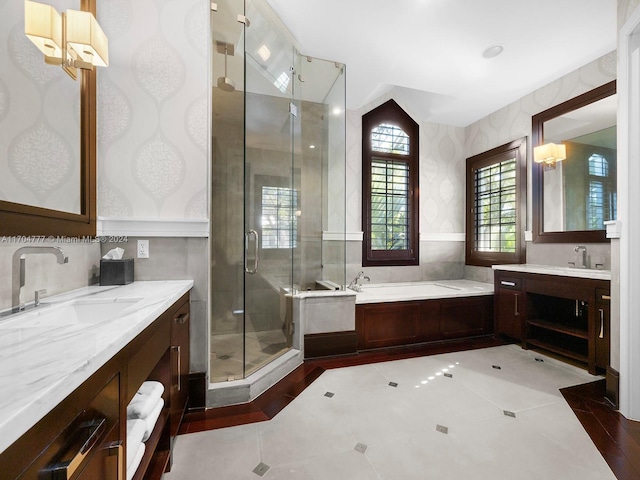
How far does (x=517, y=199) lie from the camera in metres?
3.47

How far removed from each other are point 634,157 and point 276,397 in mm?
2761

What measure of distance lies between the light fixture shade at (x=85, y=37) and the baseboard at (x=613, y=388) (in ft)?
11.7

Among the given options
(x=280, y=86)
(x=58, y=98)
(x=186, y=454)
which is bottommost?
(x=186, y=454)

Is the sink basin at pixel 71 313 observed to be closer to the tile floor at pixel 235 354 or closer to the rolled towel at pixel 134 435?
the rolled towel at pixel 134 435

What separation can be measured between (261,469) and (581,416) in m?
1.97

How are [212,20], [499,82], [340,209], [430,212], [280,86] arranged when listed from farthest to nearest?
[430,212] → [340,209] → [499,82] → [280,86] → [212,20]

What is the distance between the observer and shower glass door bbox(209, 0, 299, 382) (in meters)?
2.03

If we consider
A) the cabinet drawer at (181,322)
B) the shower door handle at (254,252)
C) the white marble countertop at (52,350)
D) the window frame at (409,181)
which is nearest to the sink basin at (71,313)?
the white marble countertop at (52,350)

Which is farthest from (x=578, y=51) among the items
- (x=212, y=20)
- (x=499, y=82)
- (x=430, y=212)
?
(x=212, y=20)

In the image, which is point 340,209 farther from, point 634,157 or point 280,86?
point 634,157

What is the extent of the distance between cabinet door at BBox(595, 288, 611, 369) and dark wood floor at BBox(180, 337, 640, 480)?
19 centimetres

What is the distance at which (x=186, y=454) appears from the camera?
4.73ft

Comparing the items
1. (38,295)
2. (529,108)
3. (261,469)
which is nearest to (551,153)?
(529,108)

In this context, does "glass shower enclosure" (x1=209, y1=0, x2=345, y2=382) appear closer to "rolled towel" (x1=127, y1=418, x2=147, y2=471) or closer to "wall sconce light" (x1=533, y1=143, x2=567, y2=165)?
"rolled towel" (x1=127, y1=418, x2=147, y2=471)
